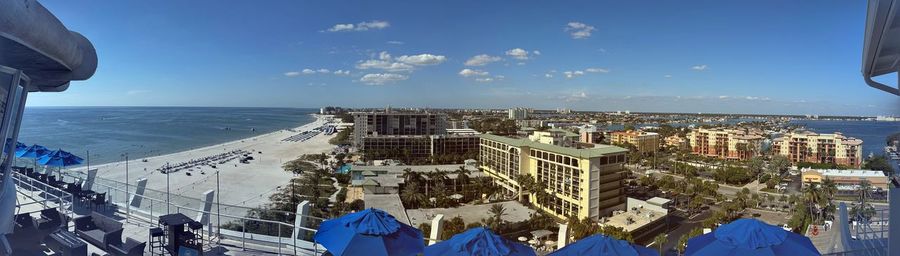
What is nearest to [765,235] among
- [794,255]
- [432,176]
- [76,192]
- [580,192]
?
[794,255]

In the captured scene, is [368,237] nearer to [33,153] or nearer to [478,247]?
[478,247]

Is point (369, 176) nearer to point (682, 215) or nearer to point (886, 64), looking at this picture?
point (682, 215)

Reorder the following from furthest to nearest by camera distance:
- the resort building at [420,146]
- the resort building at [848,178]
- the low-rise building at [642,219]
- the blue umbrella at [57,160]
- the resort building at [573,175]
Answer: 1. the resort building at [420,146]
2. the resort building at [848,178]
3. the resort building at [573,175]
4. the low-rise building at [642,219]
5. the blue umbrella at [57,160]

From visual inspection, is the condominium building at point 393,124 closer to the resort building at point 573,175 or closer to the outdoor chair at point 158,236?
the resort building at point 573,175

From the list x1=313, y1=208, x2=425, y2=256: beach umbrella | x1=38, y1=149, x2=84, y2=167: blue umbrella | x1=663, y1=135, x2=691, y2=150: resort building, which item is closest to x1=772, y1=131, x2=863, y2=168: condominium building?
x1=663, y1=135, x2=691, y2=150: resort building

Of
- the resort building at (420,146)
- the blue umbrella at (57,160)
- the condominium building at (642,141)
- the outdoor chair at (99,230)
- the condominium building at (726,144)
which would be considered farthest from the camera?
the condominium building at (642,141)

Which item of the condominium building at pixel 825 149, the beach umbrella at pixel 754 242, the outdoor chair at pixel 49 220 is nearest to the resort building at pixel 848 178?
the condominium building at pixel 825 149

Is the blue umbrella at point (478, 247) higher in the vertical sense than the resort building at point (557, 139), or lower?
higher
